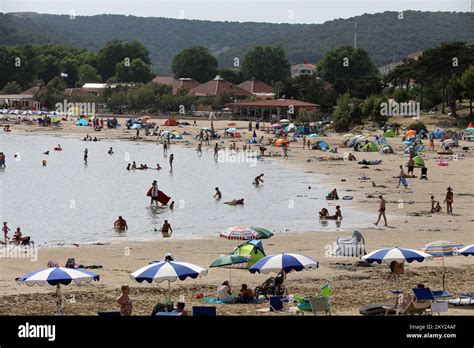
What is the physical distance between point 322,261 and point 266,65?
119951 mm

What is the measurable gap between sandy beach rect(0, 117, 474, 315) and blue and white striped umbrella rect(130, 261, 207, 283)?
56cm

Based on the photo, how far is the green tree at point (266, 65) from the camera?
5379 inches

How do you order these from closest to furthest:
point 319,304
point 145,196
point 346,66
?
point 319,304 < point 145,196 < point 346,66

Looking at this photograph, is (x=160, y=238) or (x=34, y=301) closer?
(x=34, y=301)

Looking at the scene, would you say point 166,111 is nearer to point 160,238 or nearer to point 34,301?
point 160,238

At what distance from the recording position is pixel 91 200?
34.8 metres

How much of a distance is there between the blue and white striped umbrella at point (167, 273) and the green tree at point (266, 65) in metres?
123

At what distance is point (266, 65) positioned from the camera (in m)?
137

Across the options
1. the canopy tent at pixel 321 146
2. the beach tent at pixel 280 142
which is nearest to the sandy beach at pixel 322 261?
the canopy tent at pixel 321 146

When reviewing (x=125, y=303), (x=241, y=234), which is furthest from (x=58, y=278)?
(x=241, y=234)

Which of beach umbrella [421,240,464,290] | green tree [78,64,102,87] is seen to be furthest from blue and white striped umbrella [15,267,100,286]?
green tree [78,64,102,87]

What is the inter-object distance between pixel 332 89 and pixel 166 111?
18.6m

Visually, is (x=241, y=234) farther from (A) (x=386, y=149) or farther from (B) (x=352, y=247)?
(A) (x=386, y=149)
